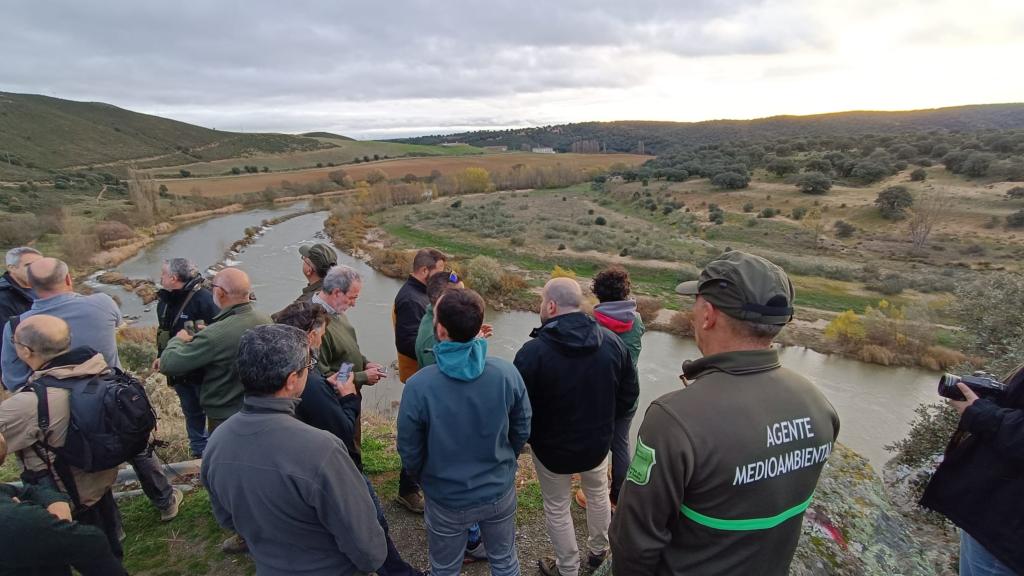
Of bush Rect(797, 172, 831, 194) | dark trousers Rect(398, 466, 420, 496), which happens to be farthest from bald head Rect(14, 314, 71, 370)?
bush Rect(797, 172, 831, 194)

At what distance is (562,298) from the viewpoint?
3.02m

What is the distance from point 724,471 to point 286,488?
5.48ft

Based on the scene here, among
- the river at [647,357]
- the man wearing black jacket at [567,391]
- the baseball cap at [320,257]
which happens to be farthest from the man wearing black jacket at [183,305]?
the river at [647,357]

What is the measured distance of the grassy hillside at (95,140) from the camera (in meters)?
61.4

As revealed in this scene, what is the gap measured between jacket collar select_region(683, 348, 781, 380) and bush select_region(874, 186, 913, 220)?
35.5 meters

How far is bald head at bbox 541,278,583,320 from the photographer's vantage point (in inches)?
119

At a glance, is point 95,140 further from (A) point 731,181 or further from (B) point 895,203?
(B) point 895,203

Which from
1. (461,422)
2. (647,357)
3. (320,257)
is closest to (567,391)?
(461,422)

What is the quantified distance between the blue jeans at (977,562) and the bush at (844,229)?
31.8m

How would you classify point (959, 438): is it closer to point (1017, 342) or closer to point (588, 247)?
point (1017, 342)

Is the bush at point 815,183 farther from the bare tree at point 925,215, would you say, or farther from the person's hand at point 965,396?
the person's hand at point 965,396

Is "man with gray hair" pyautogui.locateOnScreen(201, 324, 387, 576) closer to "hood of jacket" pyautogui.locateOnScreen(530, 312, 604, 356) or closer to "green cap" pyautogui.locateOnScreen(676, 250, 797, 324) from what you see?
"hood of jacket" pyautogui.locateOnScreen(530, 312, 604, 356)

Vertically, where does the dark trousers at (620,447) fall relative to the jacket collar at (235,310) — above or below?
below

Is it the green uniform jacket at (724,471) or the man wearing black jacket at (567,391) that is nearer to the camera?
the green uniform jacket at (724,471)
